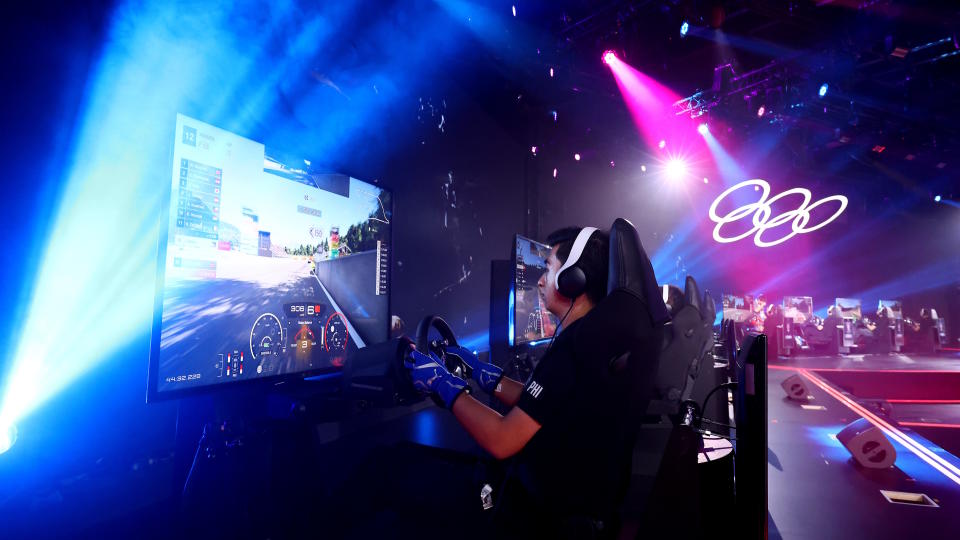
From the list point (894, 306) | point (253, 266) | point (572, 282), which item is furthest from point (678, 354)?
point (894, 306)

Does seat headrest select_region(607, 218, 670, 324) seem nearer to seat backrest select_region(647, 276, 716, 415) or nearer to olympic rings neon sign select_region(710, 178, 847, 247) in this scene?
seat backrest select_region(647, 276, 716, 415)

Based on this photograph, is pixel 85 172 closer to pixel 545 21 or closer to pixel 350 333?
pixel 350 333

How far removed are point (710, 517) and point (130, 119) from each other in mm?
2613

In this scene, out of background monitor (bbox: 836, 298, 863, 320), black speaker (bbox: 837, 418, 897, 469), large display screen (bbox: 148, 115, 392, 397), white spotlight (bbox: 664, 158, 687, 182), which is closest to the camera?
large display screen (bbox: 148, 115, 392, 397)

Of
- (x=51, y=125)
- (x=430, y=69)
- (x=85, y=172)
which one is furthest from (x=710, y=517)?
(x=430, y=69)

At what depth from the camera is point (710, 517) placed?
6.58ft

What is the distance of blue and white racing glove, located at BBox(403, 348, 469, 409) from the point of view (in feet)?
4.95

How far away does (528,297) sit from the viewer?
9.20ft

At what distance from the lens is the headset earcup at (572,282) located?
1.70 meters

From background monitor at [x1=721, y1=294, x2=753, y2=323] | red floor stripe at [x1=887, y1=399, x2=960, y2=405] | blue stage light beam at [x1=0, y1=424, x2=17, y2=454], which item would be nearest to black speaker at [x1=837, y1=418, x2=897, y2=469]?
blue stage light beam at [x1=0, y1=424, x2=17, y2=454]

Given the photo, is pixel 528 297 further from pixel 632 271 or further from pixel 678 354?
pixel 632 271

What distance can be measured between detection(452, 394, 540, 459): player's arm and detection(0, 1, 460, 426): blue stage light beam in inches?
40.5

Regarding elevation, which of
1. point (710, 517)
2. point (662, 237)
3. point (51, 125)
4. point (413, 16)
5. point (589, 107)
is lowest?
point (710, 517)

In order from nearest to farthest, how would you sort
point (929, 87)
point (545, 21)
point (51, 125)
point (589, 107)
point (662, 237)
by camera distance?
point (51, 125)
point (545, 21)
point (589, 107)
point (929, 87)
point (662, 237)
